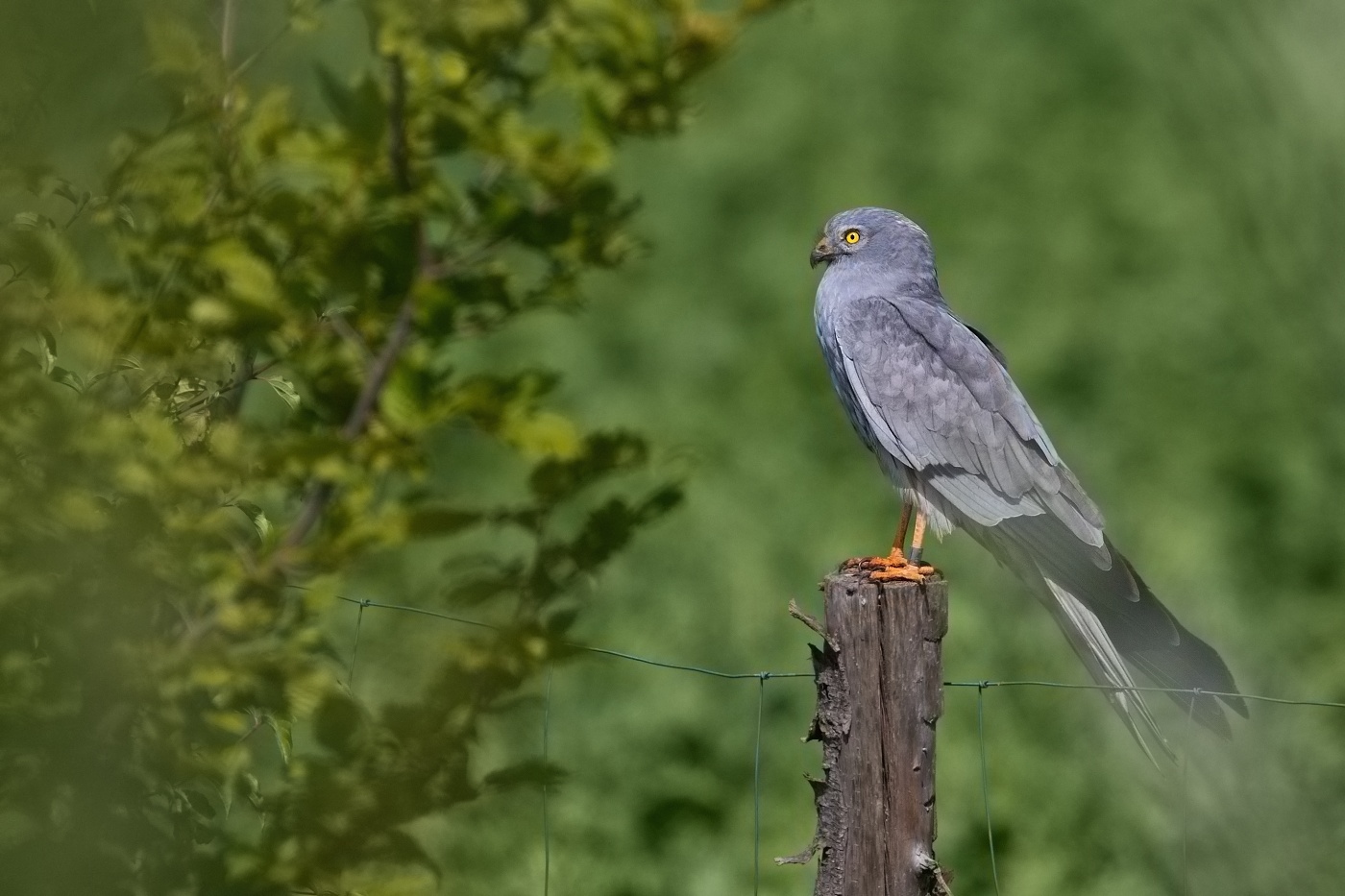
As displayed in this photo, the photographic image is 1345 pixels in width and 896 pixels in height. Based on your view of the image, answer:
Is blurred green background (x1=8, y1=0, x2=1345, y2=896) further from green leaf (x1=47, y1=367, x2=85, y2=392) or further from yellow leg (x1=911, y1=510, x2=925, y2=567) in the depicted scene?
yellow leg (x1=911, y1=510, x2=925, y2=567)

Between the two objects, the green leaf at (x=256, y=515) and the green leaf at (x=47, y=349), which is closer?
the green leaf at (x=47, y=349)

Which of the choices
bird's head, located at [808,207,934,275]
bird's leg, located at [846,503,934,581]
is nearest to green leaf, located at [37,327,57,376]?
bird's leg, located at [846,503,934,581]

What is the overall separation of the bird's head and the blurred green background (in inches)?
38.8

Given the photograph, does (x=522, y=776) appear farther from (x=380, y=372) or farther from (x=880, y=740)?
(x=880, y=740)

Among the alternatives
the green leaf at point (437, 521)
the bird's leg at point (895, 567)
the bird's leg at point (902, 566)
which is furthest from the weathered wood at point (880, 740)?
the green leaf at point (437, 521)

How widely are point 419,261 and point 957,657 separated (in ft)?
16.7

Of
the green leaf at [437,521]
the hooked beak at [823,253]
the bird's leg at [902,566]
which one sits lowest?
the green leaf at [437,521]

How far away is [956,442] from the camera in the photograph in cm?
481

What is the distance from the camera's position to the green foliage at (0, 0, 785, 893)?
192 centimetres

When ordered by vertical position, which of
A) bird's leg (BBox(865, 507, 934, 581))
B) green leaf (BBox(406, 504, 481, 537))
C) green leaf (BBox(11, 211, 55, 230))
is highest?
bird's leg (BBox(865, 507, 934, 581))

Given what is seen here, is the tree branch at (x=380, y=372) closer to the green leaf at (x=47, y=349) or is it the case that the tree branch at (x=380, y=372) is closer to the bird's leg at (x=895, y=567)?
the green leaf at (x=47, y=349)

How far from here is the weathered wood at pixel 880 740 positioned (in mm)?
3014

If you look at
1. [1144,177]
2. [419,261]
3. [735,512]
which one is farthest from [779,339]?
[419,261]

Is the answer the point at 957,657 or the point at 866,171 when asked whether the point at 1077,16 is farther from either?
the point at 957,657
